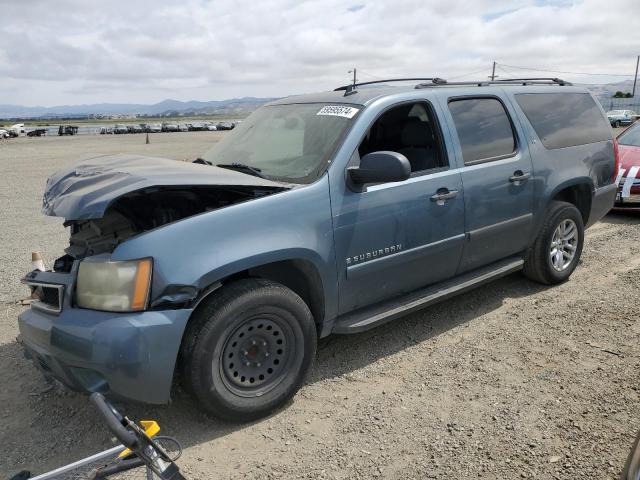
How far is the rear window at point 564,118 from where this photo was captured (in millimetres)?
4660

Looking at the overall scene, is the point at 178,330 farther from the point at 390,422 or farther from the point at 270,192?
the point at 390,422

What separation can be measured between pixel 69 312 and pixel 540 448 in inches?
101

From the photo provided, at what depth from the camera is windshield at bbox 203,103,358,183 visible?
11.2 ft

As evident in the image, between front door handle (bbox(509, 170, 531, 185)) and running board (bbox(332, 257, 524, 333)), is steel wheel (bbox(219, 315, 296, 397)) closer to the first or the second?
running board (bbox(332, 257, 524, 333))

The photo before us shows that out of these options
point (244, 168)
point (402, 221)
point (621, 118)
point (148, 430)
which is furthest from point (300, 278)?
point (621, 118)

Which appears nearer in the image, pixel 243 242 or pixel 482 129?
pixel 243 242

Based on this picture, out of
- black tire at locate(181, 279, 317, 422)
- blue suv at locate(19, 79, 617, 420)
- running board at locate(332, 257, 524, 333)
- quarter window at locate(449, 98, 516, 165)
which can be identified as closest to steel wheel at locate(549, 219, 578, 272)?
blue suv at locate(19, 79, 617, 420)

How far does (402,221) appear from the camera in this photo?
138 inches

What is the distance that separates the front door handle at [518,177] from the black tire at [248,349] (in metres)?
2.22

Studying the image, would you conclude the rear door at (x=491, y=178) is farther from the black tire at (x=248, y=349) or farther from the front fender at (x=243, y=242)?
the black tire at (x=248, y=349)

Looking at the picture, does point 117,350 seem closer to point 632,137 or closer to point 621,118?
point 632,137

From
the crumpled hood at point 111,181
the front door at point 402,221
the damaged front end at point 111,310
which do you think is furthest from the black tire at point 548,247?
the damaged front end at point 111,310

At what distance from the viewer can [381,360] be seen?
12.2ft

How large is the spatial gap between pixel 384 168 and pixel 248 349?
1333 mm
